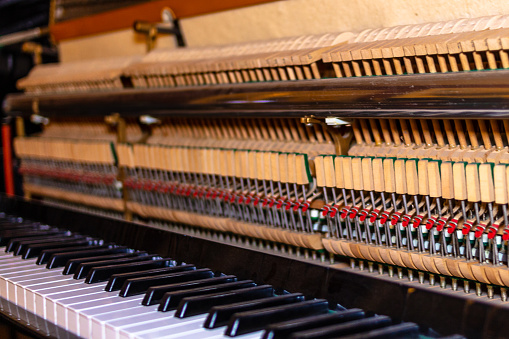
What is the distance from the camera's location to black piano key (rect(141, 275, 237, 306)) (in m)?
2.24

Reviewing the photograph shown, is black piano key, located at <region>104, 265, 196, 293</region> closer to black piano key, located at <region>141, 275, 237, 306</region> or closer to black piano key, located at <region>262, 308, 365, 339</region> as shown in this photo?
black piano key, located at <region>141, 275, 237, 306</region>

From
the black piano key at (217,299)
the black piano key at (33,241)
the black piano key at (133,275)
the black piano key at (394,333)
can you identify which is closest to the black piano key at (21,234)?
the black piano key at (33,241)

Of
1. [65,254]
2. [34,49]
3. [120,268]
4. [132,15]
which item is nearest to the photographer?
[120,268]

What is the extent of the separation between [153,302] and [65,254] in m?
0.92

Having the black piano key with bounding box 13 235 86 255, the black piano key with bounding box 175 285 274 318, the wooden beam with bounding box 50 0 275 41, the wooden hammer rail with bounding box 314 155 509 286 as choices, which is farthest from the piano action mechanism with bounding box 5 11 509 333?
the black piano key with bounding box 13 235 86 255

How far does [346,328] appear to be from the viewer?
1.79 meters

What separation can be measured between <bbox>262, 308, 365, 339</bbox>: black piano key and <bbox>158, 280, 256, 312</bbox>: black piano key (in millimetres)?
453

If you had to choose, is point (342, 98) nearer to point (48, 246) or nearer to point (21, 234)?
point (48, 246)

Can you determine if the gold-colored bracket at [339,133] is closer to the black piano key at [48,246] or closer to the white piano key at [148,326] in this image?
the white piano key at [148,326]

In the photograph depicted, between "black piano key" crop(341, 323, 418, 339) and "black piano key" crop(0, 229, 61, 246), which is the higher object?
"black piano key" crop(341, 323, 418, 339)

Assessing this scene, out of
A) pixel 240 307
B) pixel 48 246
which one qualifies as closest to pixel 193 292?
pixel 240 307

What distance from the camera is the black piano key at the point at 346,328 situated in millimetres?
1735

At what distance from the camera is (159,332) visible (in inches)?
75.1

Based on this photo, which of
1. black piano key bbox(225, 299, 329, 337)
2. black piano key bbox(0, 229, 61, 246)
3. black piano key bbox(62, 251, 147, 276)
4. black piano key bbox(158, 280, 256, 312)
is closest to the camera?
black piano key bbox(225, 299, 329, 337)
